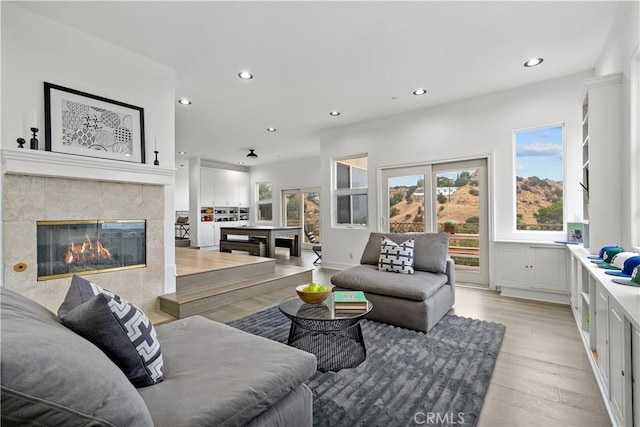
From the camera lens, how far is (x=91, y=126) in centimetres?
273

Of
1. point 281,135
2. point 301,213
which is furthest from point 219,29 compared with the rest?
point 301,213

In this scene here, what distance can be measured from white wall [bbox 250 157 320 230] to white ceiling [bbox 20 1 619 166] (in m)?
4.25

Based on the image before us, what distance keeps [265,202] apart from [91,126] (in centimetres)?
757

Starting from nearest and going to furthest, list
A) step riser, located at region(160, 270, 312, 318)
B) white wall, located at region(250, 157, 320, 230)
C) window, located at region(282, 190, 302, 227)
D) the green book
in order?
1. the green book
2. step riser, located at region(160, 270, 312, 318)
3. white wall, located at region(250, 157, 320, 230)
4. window, located at region(282, 190, 302, 227)

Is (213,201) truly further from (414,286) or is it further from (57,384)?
(57,384)

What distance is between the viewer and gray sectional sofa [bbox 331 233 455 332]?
266cm

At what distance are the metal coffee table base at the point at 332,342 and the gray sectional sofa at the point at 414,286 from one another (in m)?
0.59

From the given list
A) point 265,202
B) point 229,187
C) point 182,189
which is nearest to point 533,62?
point 265,202

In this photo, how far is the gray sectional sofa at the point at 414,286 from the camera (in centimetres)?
266

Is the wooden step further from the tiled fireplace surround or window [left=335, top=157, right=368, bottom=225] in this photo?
window [left=335, top=157, right=368, bottom=225]

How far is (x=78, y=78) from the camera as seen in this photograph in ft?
8.79

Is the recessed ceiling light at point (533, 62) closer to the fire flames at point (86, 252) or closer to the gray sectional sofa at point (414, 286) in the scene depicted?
the gray sectional sofa at point (414, 286)

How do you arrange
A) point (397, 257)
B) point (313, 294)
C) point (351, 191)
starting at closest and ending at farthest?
point (313, 294) → point (397, 257) → point (351, 191)
